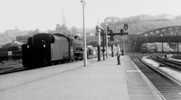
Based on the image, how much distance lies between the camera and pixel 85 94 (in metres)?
8.77

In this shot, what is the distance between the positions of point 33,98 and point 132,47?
109 metres

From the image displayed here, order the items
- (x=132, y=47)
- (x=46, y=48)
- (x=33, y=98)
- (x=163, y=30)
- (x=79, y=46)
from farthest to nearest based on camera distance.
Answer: (x=163, y=30)
(x=132, y=47)
(x=79, y=46)
(x=46, y=48)
(x=33, y=98)

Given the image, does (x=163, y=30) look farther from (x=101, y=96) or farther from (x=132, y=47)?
(x=101, y=96)

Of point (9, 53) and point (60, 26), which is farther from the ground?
point (60, 26)

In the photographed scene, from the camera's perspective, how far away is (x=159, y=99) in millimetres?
8070

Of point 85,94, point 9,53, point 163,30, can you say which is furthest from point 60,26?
point 85,94

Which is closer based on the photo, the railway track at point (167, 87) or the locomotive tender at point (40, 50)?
the railway track at point (167, 87)

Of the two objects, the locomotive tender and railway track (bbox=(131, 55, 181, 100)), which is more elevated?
the locomotive tender

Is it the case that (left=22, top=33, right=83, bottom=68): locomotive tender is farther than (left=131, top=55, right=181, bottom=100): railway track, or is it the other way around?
(left=22, top=33, right=83, bottom=68): locomotive tender

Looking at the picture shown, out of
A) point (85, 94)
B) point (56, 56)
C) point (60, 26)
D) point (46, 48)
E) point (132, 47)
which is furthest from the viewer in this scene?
point (60, 26)

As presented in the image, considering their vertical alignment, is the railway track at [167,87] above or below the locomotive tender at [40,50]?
below

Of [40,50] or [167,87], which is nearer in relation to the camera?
[167,87]

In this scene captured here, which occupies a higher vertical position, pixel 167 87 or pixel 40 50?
pixel 40 50

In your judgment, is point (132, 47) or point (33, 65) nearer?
point (33, 65)
